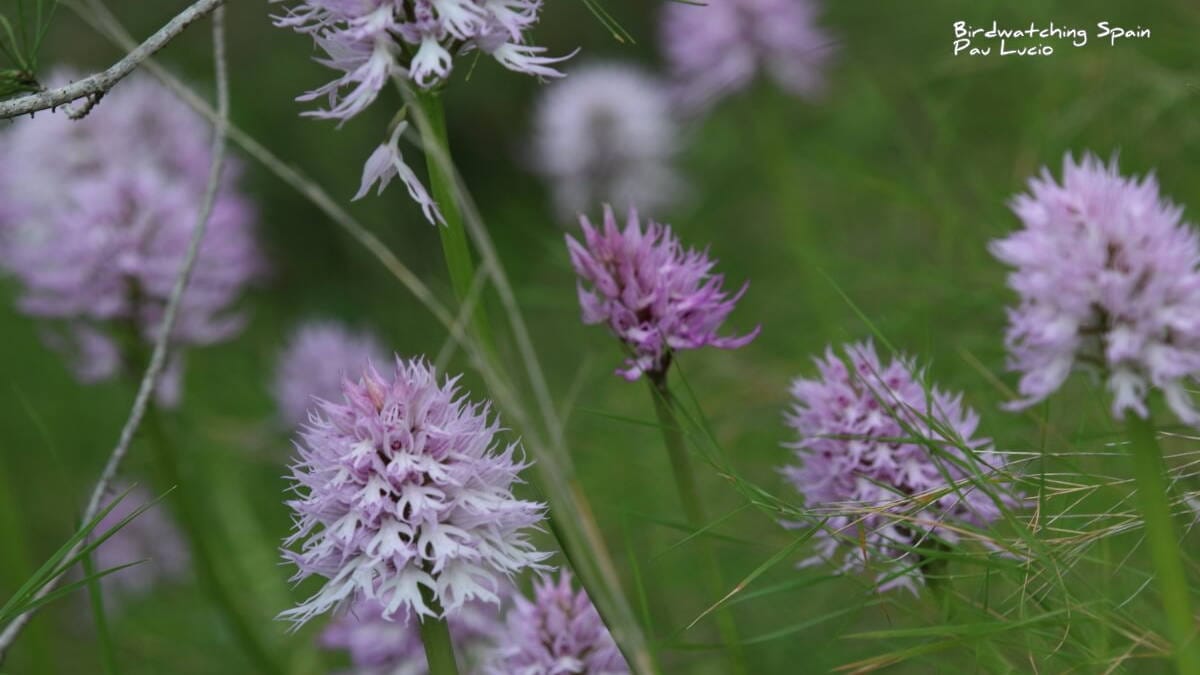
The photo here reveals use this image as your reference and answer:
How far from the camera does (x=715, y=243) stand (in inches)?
134

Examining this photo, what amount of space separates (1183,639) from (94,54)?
3.23 m

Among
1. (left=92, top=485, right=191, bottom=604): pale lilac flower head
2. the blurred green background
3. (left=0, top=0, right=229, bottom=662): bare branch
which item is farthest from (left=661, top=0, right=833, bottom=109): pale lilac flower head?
(left=0, top=0, right=229, bottom=662): bare branch

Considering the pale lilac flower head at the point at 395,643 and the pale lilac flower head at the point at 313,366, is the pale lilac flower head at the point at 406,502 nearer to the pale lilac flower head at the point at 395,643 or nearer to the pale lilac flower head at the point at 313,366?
the pale lilac flower head at the point at 395,643

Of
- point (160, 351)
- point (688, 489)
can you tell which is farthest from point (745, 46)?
point (688, 489)

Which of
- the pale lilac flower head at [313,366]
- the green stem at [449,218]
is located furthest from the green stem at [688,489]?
the pale lilac flower head at [313,366]

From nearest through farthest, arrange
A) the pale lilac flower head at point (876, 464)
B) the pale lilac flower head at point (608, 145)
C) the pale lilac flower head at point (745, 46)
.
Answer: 1. the pale lilac flower head at point (876, 464)
2. the pale lilac flower head at point (745, 46)
3. the pale lilac flower head at point (608, 145)

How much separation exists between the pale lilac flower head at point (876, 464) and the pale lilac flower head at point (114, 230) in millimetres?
1006

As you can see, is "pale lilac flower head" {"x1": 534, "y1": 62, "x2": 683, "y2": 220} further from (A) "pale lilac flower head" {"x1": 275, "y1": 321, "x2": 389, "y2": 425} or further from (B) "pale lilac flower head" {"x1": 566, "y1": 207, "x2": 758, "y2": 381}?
Result: (B) "pale lilac flower head" {"x1": 566, "y1": 207, "x2": 758, "y2": 381}

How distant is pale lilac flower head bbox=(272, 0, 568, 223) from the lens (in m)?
0.80

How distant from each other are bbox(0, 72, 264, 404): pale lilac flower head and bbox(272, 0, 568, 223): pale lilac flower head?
948mm

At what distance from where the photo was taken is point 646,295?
90 centimetres

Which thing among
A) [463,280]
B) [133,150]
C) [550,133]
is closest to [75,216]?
[133,150]

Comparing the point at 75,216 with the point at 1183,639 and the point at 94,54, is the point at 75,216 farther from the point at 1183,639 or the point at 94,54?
the point at 94,54

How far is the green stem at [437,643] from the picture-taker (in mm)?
794
